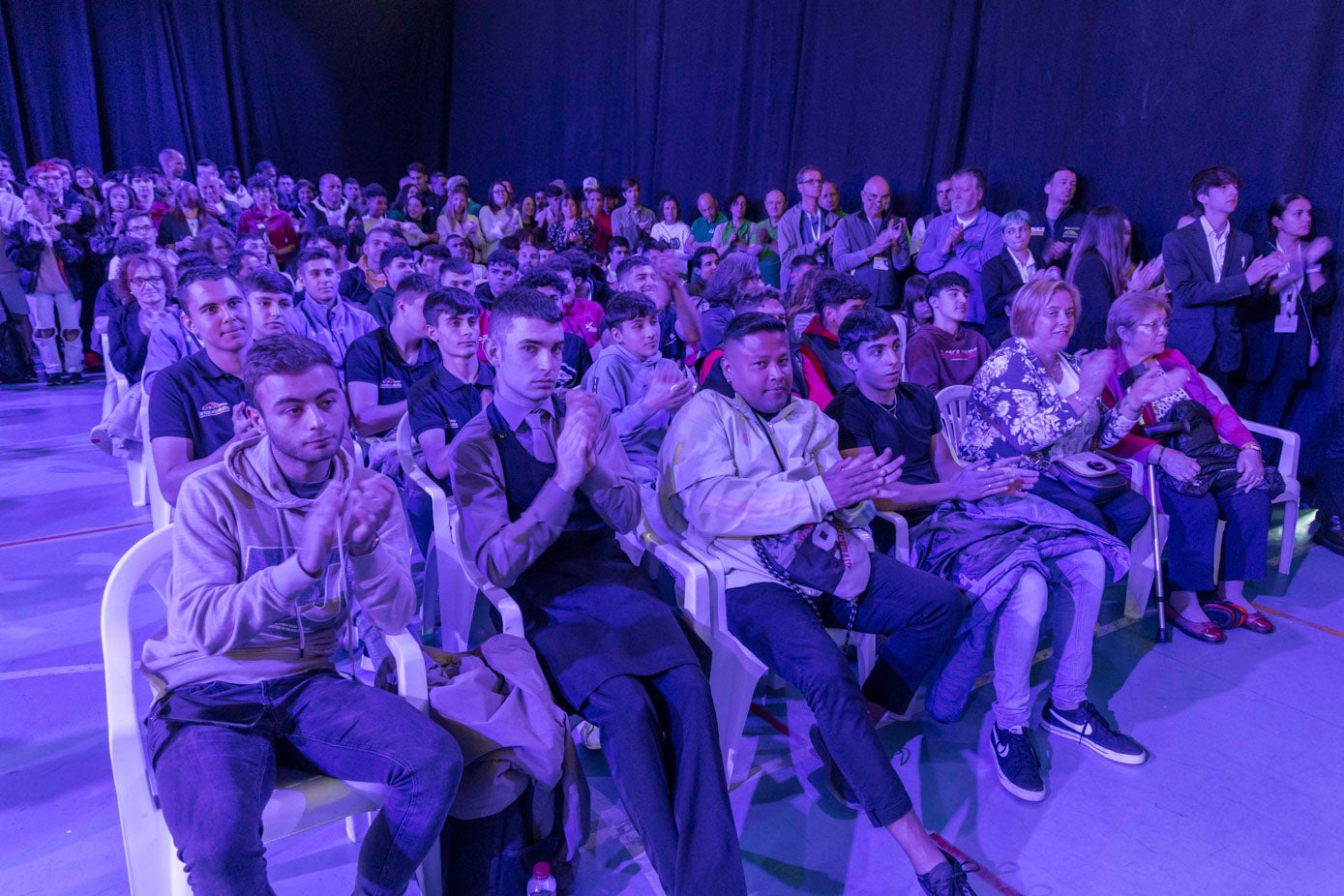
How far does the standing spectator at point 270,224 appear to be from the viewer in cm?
707

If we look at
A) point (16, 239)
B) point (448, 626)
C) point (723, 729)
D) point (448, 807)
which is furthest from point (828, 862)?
point (16, 239)

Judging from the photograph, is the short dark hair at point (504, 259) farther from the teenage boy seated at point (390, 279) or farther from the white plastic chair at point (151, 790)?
the white plastic chair at point (151, 790)

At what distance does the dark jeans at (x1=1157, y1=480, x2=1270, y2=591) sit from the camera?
288 centimetres

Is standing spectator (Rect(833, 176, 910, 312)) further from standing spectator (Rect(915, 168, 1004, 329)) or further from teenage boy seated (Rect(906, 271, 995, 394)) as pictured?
teenage boy seated (Rect(906, 271, 995, 394))

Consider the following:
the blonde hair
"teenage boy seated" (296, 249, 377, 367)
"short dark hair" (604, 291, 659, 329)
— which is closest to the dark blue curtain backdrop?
"teenage boy seated" (296, 249, 377, 367)

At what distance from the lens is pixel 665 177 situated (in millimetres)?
8508

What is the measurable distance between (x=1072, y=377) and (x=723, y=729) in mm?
1608

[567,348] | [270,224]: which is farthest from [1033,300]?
[270,224]

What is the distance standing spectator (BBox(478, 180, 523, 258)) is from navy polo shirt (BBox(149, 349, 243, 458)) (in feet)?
18.7

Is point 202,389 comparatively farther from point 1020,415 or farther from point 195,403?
point 1020,415

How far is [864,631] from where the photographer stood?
2.14 m

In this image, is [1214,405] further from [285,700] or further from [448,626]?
[285,700]

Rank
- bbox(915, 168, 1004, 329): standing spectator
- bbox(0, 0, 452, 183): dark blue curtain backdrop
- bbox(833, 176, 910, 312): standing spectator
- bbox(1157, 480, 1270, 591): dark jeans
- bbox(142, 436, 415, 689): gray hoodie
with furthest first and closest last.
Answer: bbox(0, 0, 452, 183): dark blue curtain backdrop, bbox(833, 176, 910, 312): standing spectator, bbox(915, 168, 1004, 329): standing spectator, bbox(1157, 480, 1270, 591): dark jeans, bbox(142, 436, 415, 689): gray hoodie

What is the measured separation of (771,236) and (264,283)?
14.4ft
